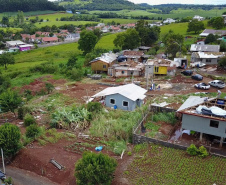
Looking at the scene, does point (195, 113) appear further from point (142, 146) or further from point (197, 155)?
point (142, 146)

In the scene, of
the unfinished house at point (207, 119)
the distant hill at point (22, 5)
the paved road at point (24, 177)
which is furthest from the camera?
the distant hill at point (22, 5)

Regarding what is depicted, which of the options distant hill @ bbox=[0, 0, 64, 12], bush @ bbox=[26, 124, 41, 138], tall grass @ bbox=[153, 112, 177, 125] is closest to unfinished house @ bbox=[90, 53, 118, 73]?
tall grass @ bbox=[153, 112, 177, 125]

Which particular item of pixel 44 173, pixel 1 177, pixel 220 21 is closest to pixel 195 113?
pixel 44 173

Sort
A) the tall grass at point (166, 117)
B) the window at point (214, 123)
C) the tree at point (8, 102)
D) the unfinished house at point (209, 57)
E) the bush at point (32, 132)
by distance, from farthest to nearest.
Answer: the unfinished house at point (209, 57), the tree at point (8, 102), the tall grass at point (166, 117), the bush at point (32, 132), the window at point (214, 123)

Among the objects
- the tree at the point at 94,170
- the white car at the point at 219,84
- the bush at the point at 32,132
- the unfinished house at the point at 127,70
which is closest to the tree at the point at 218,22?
the unfinished house at the point at 127,70

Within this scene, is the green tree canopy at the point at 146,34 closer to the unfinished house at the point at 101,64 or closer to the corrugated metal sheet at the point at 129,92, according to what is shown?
the unfinished house at the point at 101,64

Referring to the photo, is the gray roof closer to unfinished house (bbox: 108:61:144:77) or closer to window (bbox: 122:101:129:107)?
unfinished house (bbox: 108:61:144:77)
